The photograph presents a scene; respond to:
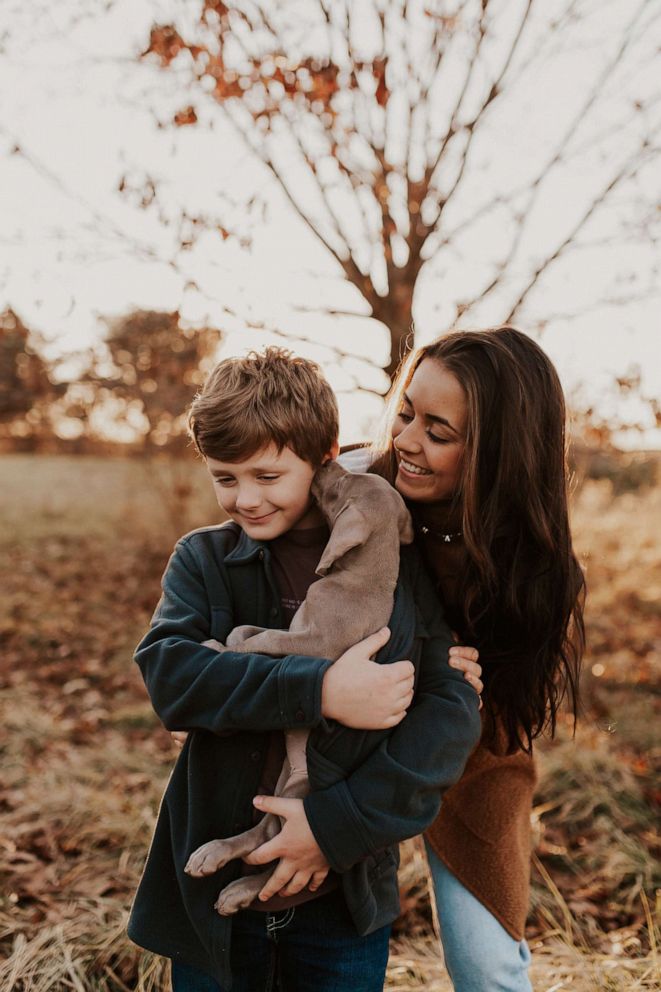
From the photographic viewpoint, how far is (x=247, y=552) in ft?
6.68

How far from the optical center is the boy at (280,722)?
181 cm

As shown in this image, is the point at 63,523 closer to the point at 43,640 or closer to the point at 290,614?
the point at 43,640

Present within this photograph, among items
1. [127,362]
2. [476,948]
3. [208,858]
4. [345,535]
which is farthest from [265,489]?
[127,362]

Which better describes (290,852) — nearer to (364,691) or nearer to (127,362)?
(364,691)

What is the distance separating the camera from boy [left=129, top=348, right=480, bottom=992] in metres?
1.81

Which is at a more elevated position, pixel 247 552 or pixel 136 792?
pixel 247 552

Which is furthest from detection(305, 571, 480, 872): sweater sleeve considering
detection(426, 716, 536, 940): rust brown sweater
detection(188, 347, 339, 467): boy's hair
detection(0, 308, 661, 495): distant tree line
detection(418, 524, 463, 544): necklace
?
detection(0, 308, 661, 495): distant tree line

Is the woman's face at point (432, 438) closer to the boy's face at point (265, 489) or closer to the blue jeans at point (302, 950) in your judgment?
the boy's face at point (265, 489)

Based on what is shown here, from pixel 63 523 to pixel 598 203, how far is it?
10.5m

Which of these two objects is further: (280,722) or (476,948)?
(476,948)

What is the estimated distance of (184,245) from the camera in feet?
12.6

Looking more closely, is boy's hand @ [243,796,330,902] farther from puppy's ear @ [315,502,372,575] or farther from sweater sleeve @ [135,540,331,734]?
puppy's ear @ [315,502,372,575]

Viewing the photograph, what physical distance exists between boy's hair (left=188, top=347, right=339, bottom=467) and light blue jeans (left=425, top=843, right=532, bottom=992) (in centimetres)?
133

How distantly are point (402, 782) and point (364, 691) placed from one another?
215 millimetres
